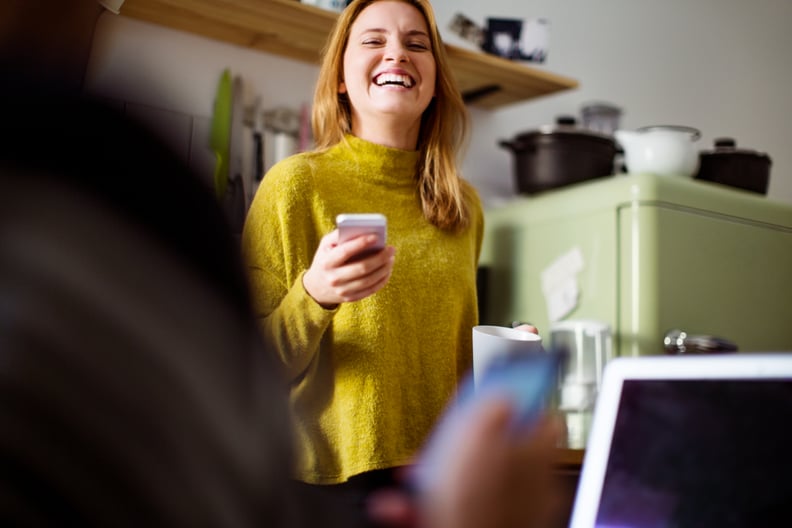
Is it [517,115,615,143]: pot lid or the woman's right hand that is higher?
[517,115,615,143]: pot lid

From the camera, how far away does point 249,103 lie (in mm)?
1795

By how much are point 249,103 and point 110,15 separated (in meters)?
0.38

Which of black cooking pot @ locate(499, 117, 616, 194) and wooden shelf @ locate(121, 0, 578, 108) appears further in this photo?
black cooking pot @ locate(499, 117, 616, 194)

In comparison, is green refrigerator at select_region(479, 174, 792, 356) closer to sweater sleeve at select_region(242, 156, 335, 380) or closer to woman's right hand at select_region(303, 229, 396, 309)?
sweater sleeve at select_region(242, 156, 335, 380)

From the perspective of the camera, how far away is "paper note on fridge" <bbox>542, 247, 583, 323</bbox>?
1.84 metres

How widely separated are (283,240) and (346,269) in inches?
10.6

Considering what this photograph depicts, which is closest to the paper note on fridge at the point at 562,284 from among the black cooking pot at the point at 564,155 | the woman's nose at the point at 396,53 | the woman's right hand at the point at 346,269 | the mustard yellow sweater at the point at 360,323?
the black cooking pot at the point at 564,155

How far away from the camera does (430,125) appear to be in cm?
135

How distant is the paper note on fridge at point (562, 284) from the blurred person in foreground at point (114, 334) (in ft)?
5.29

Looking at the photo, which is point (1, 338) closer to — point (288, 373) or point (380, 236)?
point (380, 236)

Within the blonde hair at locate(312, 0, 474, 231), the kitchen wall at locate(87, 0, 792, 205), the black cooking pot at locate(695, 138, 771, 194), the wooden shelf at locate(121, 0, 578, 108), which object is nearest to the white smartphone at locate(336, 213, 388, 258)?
the blonde hair at locate(312, 0, 474, 231)

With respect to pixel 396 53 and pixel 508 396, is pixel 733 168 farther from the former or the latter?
pixel 508 396

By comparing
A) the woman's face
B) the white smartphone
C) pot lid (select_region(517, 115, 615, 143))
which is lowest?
the white smartphone

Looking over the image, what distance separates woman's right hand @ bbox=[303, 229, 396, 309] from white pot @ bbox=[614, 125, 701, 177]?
121 centimetres
